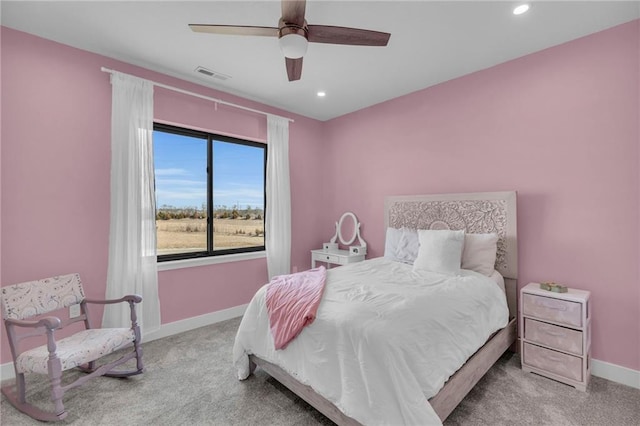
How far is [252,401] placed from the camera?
2.01m

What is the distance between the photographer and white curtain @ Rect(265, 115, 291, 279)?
391cm

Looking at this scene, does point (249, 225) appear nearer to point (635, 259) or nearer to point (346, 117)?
point (346, 117)

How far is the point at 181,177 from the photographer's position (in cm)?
344

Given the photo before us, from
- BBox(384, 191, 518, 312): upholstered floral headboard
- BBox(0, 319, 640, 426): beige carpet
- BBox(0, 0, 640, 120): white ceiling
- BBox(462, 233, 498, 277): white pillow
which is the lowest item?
BBox(0, 319, 640, 426): beige carpet

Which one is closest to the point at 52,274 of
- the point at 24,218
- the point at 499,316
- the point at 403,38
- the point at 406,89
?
the point at 24,218

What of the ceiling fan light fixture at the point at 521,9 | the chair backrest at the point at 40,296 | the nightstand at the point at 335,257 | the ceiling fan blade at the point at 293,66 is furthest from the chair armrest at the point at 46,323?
the ceiling fan light fixture at the point at 521,9

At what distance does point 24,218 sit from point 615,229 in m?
4.75

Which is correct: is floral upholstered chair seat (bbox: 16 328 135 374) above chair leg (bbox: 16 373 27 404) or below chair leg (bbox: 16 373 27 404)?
above

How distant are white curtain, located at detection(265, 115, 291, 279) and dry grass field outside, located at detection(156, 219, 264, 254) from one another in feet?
0.93

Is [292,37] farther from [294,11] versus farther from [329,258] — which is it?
[329,258]

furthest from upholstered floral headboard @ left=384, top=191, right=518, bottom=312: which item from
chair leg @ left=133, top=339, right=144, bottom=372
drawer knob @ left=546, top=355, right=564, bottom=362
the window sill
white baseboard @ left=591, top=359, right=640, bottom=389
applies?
chair leg @ left=133, top=339, right=144, bottom=372

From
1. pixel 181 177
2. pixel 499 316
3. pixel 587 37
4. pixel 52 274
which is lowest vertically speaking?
pixel 499 316

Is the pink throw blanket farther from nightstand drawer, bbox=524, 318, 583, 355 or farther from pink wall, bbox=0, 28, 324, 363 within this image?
nightstand drawer, bbox=524, 318, 583, 355

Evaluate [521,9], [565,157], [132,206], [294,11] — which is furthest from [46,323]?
[565,157]
